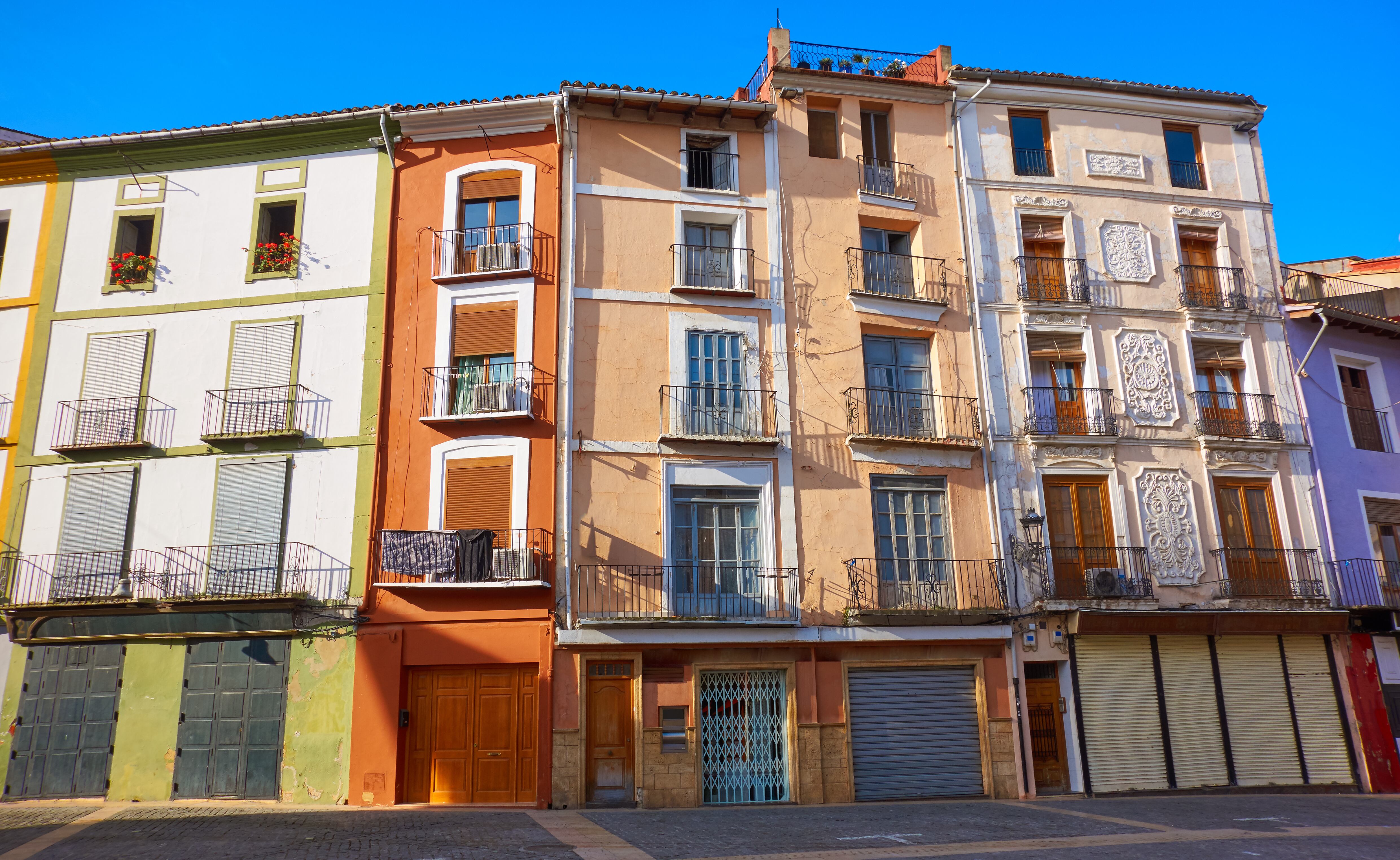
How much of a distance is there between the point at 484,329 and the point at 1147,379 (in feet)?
44.7

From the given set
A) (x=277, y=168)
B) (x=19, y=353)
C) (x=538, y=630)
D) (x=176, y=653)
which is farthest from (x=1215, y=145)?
(x=19, y=353)

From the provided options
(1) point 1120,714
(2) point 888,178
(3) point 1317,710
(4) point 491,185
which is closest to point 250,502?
(4) point 491,185

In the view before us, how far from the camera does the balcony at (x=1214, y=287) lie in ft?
69.2

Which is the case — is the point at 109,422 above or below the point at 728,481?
above

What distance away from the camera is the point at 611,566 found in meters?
17.2

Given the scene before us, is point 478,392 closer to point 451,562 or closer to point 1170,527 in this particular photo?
point 451,562

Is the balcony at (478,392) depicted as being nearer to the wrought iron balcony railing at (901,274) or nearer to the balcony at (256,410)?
the balcony at (256,410)

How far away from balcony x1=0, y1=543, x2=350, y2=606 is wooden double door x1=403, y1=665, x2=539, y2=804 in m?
2.51

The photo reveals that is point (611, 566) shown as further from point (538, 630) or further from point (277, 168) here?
point (277, 168)

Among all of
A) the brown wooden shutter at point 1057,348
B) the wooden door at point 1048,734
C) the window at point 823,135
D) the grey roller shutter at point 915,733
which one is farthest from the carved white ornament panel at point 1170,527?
the window at point 823,135

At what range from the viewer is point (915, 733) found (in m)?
17.7

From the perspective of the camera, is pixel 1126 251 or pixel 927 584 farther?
pixel 1126 251

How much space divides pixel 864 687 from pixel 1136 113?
14.4 metres

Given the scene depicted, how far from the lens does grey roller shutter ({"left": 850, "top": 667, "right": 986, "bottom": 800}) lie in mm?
17391
